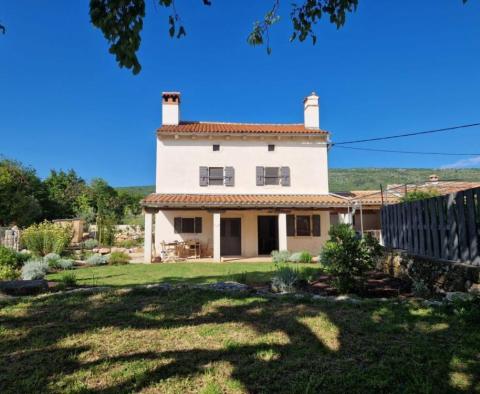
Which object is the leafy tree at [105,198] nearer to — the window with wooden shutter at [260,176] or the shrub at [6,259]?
the window with wooden shutter at [260,176]

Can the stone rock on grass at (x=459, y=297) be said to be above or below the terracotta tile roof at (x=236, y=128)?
below

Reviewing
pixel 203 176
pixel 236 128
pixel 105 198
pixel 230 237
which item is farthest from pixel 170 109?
pixel 105 198

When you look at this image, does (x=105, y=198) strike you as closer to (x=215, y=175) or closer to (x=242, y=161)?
(x=215, y=175)

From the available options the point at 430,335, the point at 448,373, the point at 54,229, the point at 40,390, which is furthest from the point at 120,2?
the point at 54,229

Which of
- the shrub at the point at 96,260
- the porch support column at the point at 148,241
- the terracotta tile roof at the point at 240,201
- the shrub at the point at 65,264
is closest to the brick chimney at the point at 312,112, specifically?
the terracotta tile roof at the point at 240,201

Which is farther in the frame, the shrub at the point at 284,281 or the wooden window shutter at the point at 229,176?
the wooden window shutter at the point at 229,176

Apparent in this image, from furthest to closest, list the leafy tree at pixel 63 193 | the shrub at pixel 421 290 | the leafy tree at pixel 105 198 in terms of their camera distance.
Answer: the leafy tree at pixel 105 198 < the leafy tree at pixel 63 193 < the shrub at pixel 421 290

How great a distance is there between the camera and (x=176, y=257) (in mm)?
15773

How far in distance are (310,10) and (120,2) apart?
2.06 metres

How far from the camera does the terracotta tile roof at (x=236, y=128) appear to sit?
668 inches

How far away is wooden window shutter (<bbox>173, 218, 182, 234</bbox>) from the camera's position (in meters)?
16.7

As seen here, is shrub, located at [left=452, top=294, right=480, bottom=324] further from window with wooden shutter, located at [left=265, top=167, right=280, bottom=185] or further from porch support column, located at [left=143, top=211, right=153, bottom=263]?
window with wooden shutter, located at [left=265, top=167, right=280, bottom=185]

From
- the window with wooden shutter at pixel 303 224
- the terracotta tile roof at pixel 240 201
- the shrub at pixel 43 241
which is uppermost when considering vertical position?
the terracotta tile roof at pixel 240 201

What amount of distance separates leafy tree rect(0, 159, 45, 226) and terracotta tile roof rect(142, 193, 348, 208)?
15.4 m
